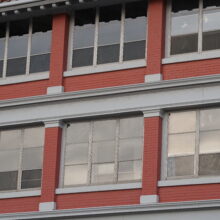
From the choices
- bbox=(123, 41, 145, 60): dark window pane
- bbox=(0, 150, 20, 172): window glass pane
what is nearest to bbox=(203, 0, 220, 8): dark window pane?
bbox=(123, 41, 145, 60): dark window pane

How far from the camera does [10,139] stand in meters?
32.1

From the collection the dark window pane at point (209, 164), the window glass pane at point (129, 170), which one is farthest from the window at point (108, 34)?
the dark window pane at point (209, 164)

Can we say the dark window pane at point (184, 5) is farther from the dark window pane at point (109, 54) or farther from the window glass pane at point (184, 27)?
the dark window pane at point (109, 54)

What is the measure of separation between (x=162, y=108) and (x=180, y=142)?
3.62 feet

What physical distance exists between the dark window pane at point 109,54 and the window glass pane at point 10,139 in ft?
11.4

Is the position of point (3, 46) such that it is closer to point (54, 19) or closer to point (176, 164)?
point (54, 19)

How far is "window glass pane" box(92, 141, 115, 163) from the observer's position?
30.3 metres

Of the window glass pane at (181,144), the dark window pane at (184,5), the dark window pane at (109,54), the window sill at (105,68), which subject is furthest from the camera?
the dark window pane at (109,54)

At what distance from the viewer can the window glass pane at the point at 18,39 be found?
3275cm

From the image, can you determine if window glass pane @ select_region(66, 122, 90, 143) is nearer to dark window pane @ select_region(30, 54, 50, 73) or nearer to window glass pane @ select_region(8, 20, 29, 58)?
dark window pane @ select_region(30, 54, 50, 73)

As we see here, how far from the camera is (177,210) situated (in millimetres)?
28328

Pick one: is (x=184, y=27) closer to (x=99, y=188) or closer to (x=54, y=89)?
(x=54, y=89)

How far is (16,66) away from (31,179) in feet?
12.4

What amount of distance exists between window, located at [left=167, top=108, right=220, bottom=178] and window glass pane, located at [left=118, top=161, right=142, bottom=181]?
3.09ft
